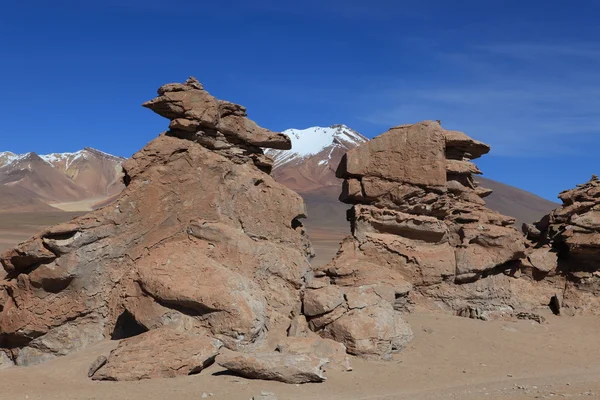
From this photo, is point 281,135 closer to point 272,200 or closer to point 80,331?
point 272,200

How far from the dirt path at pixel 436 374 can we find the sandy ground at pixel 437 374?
16mm

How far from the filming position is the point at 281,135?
48.4 ft

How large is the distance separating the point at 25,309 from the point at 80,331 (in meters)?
1.09

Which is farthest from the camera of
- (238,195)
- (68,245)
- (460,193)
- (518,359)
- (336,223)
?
(336,223)

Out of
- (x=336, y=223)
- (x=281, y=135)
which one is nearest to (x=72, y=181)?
(x=336, y=223)

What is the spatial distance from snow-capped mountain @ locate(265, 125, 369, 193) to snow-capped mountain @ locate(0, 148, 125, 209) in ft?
128

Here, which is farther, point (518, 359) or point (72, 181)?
point (72, 181)

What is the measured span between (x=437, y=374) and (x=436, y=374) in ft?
0.07

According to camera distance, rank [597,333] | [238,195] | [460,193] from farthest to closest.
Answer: [460,193]
[597,333]
[238,195]

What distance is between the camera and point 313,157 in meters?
157

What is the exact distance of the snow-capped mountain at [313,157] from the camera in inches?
5586

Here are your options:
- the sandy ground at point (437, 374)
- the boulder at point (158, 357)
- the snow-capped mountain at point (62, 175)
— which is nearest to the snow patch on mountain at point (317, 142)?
the snow-capped mountain at point (62, 175)

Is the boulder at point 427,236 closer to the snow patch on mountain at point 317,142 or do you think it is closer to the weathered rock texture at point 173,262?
the weathered rock texture at point 173,262

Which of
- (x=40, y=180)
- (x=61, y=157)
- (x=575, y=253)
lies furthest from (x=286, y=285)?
(x=61, y=157)
